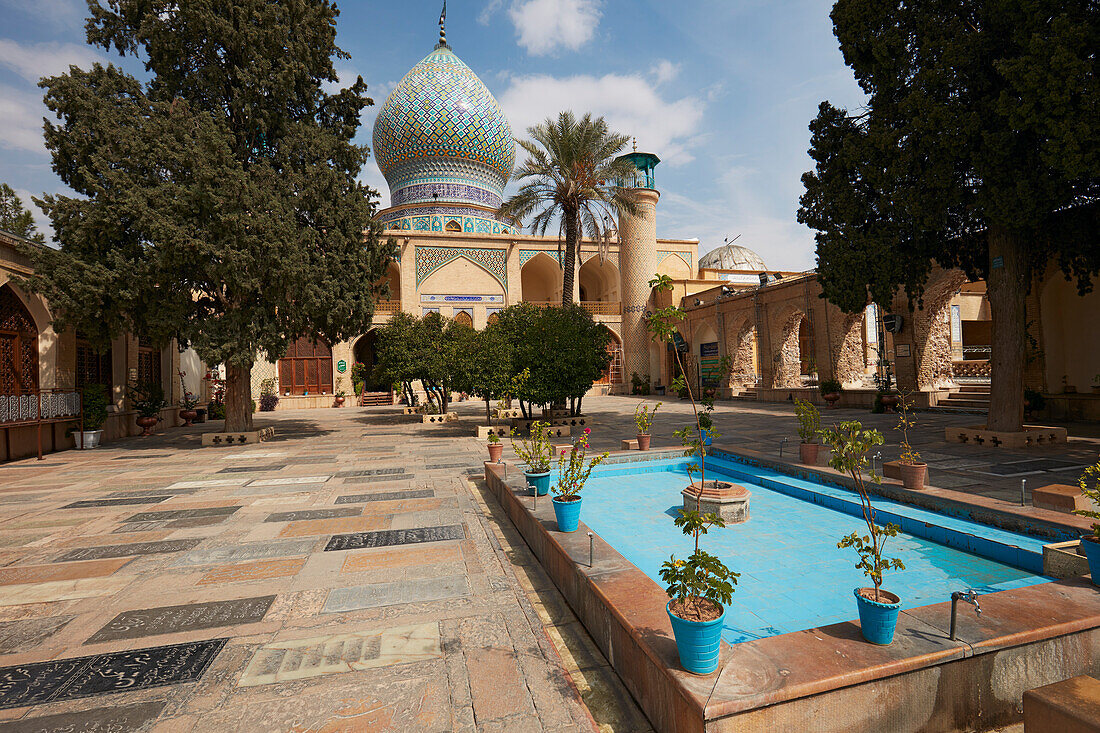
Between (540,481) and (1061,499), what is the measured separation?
15.9ft

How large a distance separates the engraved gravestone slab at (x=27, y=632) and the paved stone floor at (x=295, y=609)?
0.02 m

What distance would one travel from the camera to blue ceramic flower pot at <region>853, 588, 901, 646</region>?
237 cm

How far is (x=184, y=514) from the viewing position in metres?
6.41

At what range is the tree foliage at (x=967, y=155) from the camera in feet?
23.1

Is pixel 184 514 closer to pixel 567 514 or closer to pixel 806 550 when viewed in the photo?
pixel 567 514

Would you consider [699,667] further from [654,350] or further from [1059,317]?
[654,350]

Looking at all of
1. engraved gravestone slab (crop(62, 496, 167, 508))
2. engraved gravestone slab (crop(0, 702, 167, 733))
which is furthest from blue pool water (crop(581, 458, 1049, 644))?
engraved gravestone slab (crop(62, 496, 167, 508))

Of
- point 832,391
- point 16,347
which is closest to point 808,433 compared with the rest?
point 832,391

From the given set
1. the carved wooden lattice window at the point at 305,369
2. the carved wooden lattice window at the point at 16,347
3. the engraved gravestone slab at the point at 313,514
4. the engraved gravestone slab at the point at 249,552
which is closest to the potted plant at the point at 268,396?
the carved wooden lattice window at the point at 305,369

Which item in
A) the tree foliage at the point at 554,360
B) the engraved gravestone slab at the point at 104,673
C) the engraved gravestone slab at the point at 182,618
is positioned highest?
the tree foliage at the point at 554,360

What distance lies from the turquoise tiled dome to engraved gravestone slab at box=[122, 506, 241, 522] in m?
26.7

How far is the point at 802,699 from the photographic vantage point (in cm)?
212

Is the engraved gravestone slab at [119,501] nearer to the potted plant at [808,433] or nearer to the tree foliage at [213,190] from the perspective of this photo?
the tree foliage at [213,190]

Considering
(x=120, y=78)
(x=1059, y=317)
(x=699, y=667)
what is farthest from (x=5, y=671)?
(x=1059, y=317)
